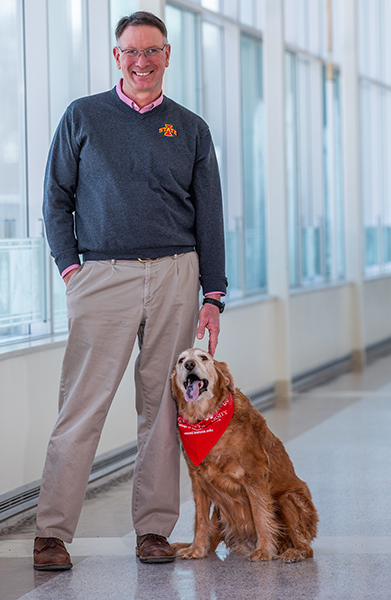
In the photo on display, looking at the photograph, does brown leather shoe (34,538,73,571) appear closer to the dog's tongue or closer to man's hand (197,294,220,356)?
the dog's tongue

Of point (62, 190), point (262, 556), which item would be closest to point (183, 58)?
point (62, 190)

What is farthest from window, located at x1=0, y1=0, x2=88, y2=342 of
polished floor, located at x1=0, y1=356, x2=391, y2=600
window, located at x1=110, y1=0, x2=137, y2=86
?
polished floor, located at x1=0, y1=356, x2=391, y2=600

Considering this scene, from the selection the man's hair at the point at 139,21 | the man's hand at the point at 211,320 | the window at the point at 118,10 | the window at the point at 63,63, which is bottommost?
the man's hand at the point at 211,320

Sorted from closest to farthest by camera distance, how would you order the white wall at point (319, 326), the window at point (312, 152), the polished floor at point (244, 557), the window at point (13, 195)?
the polished floor at point (244, 557) < the window at point (13, 195) < the white wall at point (319, 326) < the window at point (312, 152)

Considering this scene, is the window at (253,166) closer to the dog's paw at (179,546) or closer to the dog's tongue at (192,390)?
the dog's paw at (179,546)

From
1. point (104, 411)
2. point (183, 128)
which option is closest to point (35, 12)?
point (183, 128)

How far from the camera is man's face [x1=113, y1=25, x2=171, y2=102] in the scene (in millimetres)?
2826

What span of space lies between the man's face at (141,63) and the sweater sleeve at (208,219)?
0.86ft

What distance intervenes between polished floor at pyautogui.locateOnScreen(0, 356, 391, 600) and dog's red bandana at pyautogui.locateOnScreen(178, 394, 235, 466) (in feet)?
1.25

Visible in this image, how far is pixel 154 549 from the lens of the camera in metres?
2.97

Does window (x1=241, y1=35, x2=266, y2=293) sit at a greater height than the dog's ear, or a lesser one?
greater

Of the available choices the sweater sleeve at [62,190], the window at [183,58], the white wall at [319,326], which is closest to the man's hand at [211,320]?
the sweater sleeve at [62,190]

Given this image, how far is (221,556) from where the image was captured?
305cm

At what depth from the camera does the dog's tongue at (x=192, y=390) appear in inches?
113
